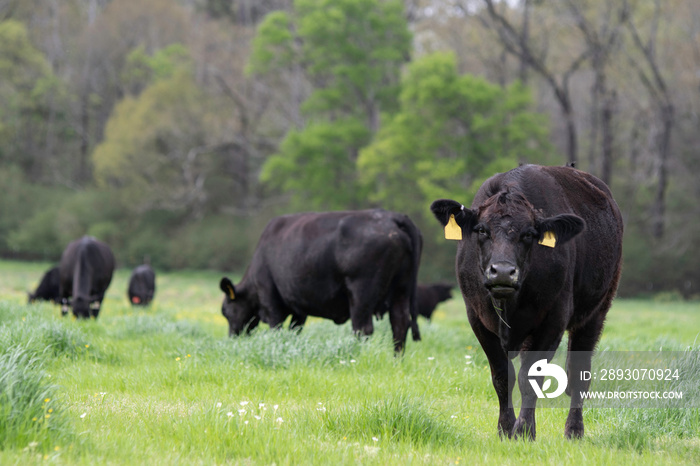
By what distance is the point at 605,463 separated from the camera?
158 inches

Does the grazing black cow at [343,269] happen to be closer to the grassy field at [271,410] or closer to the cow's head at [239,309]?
the cow's head at [239,309]

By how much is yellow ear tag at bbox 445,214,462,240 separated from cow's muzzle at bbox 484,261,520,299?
0.61m

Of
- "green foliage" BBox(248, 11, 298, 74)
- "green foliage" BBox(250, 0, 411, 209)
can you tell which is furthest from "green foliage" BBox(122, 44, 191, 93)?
"green foliage" BBox(250, 0, 411, 209)

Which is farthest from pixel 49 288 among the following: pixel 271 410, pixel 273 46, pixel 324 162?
pixel 273 46

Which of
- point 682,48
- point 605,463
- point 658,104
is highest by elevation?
point 682,48

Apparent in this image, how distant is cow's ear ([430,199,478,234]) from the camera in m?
5.03

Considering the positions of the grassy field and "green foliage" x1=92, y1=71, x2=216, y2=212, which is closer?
the grassy field

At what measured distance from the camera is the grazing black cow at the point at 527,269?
15.6 ft

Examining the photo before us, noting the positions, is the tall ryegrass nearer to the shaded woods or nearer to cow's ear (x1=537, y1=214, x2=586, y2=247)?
cow's ear (x1=537, y1=214, x2=586, y2=247)

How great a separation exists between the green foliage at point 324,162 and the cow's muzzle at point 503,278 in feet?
109

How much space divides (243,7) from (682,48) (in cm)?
3031

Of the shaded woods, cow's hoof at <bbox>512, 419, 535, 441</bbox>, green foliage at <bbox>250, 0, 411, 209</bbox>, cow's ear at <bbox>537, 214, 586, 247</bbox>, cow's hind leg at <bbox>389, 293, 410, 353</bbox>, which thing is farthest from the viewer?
green foliage at <bbox>250, 0, 411, 209</bbox>

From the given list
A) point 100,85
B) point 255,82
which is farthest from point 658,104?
point 100,85

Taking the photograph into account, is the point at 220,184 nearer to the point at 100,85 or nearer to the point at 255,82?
the point at 255,82
